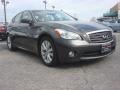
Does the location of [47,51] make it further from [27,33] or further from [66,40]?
[27,33]

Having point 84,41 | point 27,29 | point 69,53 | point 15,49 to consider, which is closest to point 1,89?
point 69,53

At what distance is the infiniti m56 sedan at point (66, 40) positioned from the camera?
5.51 metres

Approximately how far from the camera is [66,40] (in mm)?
5512

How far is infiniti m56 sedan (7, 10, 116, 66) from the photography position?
5.51 m

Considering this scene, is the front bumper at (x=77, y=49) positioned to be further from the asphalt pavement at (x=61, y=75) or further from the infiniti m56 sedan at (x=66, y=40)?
the asphalt pavement at (x=61, y=75)

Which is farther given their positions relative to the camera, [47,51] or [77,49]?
[47,51]

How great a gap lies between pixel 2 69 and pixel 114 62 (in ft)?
9.32

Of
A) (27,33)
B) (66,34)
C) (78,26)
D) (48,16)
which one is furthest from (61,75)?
(48,16)

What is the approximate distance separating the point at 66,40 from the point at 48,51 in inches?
29.5

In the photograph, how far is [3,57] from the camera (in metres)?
7.45

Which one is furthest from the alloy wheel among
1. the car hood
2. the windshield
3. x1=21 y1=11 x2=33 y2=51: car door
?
the windshield

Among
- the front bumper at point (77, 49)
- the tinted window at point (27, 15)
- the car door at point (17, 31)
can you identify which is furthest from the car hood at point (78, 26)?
the car door at point (17, 31)

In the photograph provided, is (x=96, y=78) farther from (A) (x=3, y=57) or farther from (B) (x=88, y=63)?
(A) (x=3, y=57)

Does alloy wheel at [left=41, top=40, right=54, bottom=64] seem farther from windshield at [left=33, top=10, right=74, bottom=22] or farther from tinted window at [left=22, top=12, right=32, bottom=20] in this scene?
tinted window at [left=22, top=12, right=32, bottom=20]
